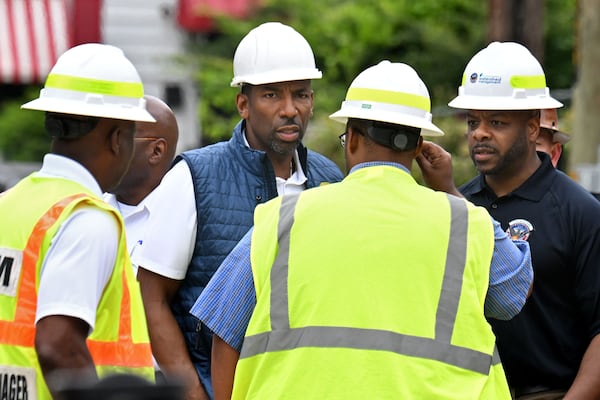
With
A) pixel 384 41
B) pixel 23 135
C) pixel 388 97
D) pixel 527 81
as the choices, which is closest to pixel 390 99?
pixel 388 97

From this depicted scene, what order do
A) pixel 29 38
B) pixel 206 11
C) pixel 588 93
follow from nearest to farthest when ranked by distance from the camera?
pixel 588 93, pixel 206 11, pixel 29 38

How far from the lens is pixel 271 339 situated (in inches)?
162

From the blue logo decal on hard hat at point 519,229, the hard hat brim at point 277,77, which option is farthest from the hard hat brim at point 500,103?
the hard hat brim at point 277,77

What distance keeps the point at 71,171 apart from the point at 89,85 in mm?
286

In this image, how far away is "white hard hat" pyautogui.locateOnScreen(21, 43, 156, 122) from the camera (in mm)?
4059

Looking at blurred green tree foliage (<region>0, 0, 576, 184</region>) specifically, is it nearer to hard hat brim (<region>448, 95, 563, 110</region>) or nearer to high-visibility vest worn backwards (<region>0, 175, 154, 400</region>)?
hard hat brim (<region>448, 95, 563, 110</region>)

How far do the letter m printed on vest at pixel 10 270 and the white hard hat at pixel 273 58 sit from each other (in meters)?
1.93

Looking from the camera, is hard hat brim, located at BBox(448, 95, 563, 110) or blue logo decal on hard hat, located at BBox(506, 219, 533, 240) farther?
hard hat brim, located at BBox(448, 95, 563, 110)

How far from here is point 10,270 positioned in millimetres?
3852

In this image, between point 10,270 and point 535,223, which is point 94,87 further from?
point 535,223

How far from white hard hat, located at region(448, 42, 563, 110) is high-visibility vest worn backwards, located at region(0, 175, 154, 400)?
2.11 meters

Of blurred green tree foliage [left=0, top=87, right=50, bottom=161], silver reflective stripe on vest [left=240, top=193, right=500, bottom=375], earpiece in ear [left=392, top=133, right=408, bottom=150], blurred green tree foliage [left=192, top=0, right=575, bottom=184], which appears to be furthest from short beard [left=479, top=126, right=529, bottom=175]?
blurred green tree foliage [left=0, top=87, right=50, bottom=161]

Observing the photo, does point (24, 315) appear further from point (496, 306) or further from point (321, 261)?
point (496, 306)

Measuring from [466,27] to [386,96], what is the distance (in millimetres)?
16810
